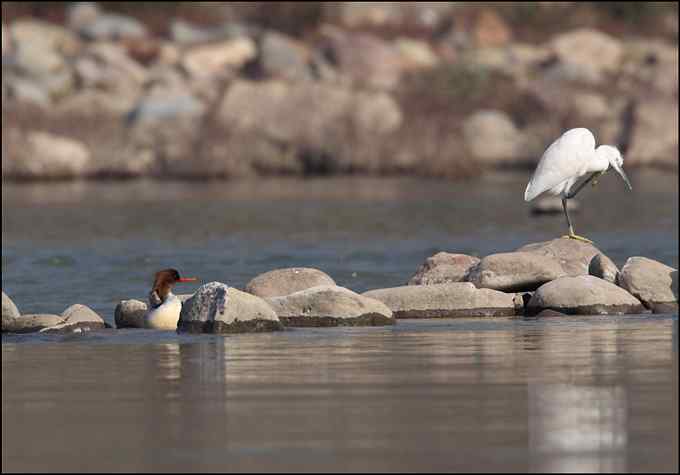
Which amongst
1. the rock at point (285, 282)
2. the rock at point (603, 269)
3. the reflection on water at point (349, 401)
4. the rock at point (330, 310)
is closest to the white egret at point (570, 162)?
the rock at point (603, 269)

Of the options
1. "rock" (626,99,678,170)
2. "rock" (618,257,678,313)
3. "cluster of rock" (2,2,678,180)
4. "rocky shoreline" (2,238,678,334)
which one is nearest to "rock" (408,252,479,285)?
"rocky shoreline" (2,238,678,334)

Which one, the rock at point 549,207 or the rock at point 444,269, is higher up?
the rock at point 549,207

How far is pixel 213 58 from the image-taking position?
59094 mm

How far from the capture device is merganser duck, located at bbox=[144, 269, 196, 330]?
52.1 ft

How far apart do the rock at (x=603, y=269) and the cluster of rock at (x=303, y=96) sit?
2676cm

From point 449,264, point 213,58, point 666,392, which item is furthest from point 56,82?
point 666,392

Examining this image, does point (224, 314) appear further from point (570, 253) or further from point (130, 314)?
point (570, 253)

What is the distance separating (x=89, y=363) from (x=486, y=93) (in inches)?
1657

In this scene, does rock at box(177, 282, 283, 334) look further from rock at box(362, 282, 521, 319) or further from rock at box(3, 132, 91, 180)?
rock at box(3, 132, 91, 180)

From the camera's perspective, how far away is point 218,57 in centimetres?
5928

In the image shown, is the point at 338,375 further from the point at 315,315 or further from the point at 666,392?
the point at 315,315

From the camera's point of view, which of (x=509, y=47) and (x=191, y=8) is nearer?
(x=509, y=47)

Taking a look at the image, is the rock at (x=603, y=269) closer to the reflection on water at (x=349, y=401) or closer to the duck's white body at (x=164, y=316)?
the reflection on water at (x=349, y=401)

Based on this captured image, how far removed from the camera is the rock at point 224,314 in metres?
15.2
